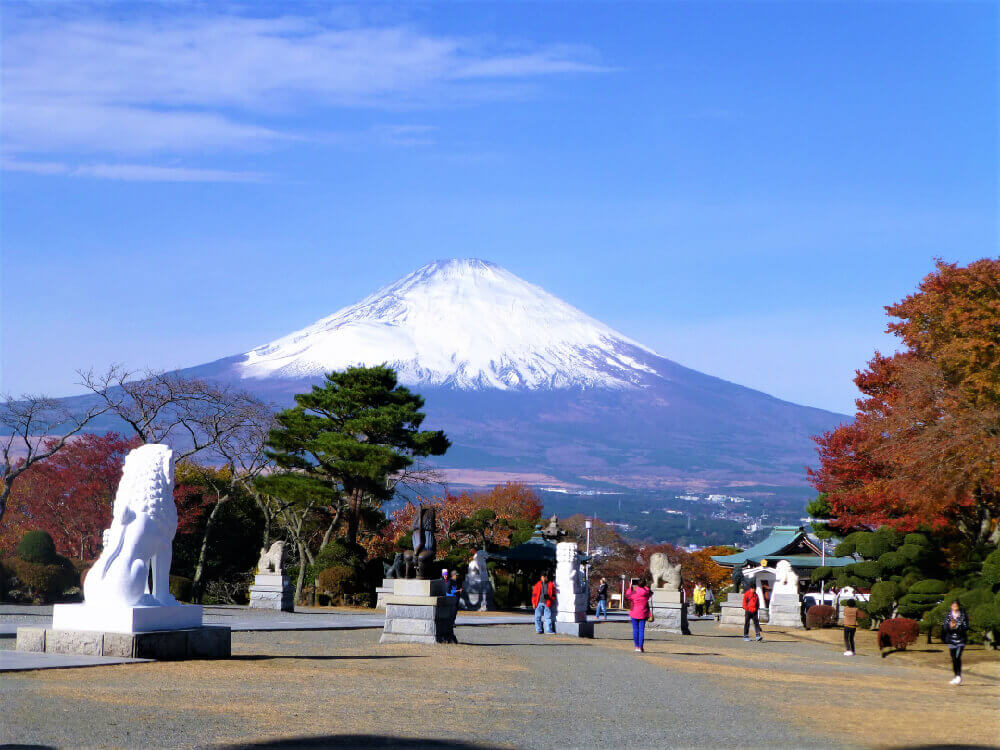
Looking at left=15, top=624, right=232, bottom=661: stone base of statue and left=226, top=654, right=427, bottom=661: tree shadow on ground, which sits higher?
left=15, top=624, right=232, bottom=661: stone base of statue

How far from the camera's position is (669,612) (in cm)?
2706

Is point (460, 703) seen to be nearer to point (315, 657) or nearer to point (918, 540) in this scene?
point (315, 657)

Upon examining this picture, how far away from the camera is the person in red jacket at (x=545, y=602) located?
22719mm

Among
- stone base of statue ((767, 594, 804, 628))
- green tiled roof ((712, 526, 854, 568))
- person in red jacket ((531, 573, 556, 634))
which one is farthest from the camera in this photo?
green tiled roof ((712, 526, 854, 568))

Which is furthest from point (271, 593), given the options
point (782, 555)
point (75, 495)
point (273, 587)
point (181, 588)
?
point (782, 555)

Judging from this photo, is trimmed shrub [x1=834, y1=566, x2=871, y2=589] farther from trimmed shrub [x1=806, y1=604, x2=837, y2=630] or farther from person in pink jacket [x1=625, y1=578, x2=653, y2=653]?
person in pink jacket [x1=625, y1=578, x2=653, y2=653]

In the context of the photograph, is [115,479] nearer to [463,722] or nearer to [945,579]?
[945,579]

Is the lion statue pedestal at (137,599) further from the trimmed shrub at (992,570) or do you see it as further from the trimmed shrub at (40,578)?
the trimmed shrub at (40,578)

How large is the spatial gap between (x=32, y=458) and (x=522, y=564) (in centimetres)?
1897

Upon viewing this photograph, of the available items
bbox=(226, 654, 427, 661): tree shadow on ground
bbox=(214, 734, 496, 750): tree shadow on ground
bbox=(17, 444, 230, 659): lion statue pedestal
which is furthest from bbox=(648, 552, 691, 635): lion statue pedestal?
bbox=(214, 734, 496, 750): tree shadow on ground

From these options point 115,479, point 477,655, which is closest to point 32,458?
point 115,479

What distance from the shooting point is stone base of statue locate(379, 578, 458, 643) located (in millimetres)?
17250

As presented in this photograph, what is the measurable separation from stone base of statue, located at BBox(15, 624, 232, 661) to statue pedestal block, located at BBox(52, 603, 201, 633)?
8 cm

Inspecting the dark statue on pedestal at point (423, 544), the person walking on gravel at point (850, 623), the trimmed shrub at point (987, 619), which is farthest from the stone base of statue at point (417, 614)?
the trimmed shrub at point (987, 619)
